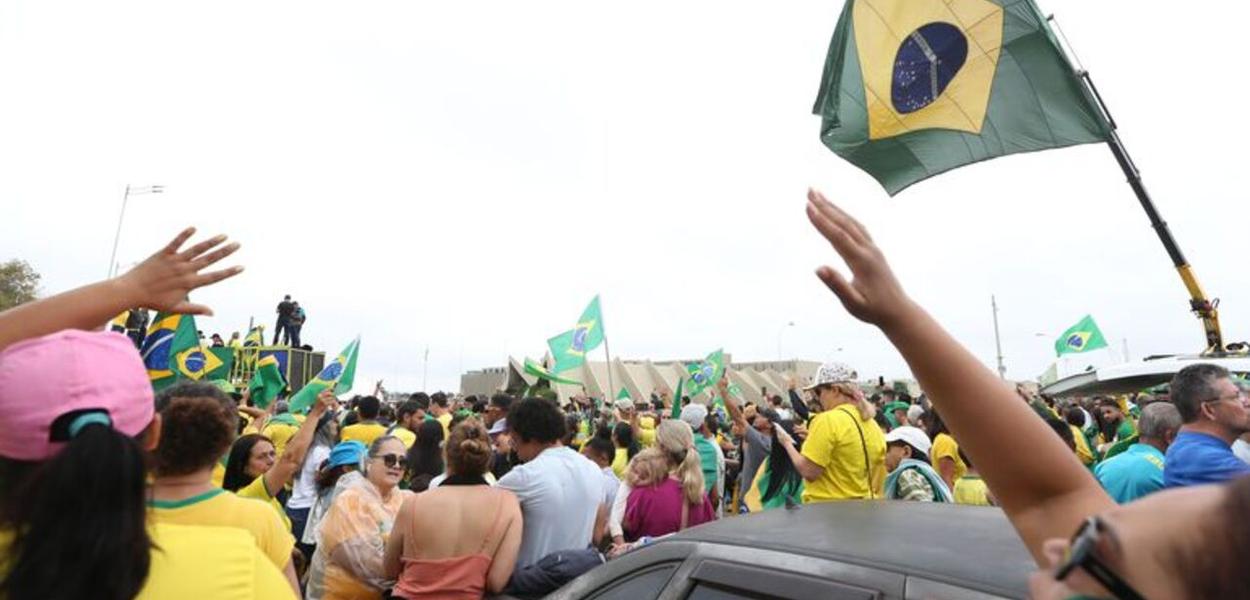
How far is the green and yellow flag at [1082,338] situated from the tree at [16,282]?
4522cm

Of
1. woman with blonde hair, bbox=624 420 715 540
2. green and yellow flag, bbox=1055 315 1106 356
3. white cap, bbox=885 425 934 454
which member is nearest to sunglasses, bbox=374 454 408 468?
woman with blonde hair, bbox=624 420 715 540

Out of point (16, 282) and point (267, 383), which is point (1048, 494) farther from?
point (16, 282)

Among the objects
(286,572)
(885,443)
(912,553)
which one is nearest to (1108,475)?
(885,443)

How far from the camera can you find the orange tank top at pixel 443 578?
3363 mm

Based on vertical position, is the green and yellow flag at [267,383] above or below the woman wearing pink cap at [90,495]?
below

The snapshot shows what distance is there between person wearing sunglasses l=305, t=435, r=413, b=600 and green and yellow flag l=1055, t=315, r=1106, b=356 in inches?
800

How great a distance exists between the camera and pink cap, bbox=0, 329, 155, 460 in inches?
49.0

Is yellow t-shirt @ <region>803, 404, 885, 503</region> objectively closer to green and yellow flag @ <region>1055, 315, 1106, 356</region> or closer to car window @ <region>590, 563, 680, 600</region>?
car window @ <region>590, 563, 680, 600</region>

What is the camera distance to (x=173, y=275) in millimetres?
1900

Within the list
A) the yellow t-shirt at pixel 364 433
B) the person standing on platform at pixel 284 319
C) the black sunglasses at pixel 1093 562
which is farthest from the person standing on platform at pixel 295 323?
the black sunglasses at pixel 1093 562

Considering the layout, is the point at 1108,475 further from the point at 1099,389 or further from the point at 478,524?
the point at 1099,389

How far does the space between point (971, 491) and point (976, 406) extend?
3.95m

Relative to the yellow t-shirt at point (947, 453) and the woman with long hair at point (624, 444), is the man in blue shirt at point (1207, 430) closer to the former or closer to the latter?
the yellow t-shirt at point (947, 453)

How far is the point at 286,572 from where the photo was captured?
2270 millimetres
